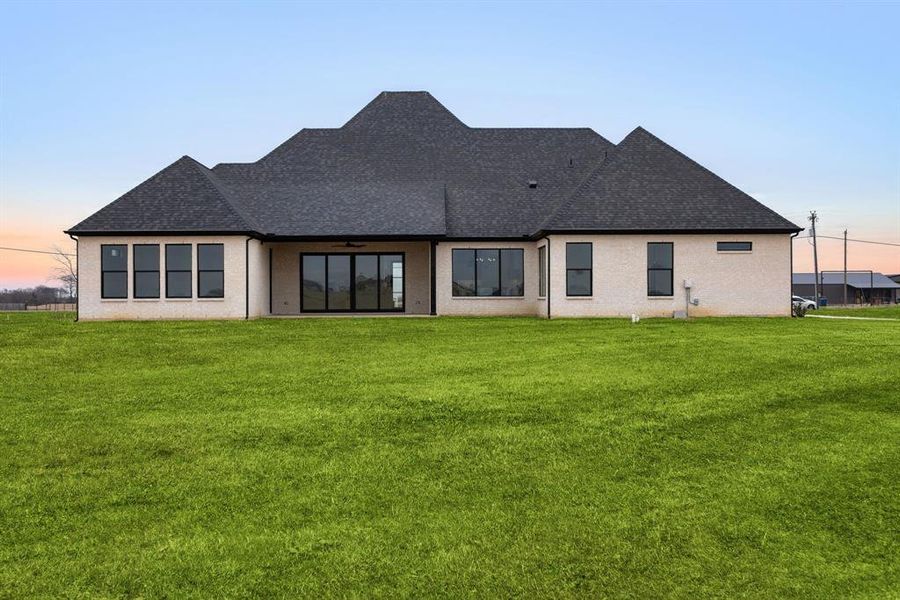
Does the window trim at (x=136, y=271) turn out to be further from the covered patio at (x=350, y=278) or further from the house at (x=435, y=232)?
the covered patio at (x=350, y=278)

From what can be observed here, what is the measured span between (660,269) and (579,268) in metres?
3.15

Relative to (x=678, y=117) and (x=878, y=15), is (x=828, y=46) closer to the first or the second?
(x=878, y=15)

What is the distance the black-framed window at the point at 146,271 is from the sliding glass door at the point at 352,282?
595 cm

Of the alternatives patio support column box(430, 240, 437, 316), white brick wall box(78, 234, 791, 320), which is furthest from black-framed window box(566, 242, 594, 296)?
patio support column box(430, 240, 437, 316)

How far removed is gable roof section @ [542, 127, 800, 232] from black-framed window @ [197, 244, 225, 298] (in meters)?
12.5

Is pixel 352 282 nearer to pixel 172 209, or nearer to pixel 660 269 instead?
pixel 172 209

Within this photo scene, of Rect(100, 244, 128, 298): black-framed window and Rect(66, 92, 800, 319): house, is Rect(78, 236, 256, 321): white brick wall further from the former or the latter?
Rect(100, 244, 128, 298): black-framed window

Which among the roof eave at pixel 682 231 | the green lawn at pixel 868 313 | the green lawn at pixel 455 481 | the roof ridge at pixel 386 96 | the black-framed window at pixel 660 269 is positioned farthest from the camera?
the roof ridge at pixel 386 96

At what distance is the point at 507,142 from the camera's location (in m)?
32.3

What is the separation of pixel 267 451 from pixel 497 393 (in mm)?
3779

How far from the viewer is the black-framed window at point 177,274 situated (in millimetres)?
24719

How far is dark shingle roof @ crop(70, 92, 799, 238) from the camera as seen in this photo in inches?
986

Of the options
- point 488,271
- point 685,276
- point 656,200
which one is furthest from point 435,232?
point 685,276

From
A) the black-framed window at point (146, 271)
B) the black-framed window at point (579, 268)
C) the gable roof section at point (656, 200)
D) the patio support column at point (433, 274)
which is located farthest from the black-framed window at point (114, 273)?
the black-framed window at point (579, 268)
